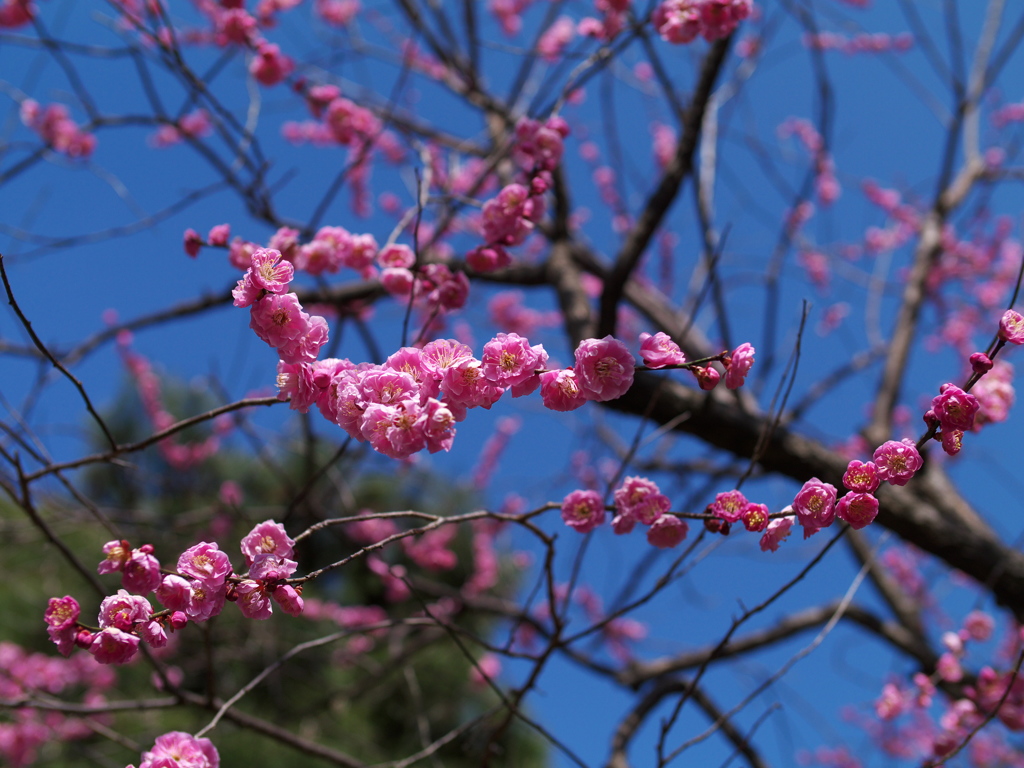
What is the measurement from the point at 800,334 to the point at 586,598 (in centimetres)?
386

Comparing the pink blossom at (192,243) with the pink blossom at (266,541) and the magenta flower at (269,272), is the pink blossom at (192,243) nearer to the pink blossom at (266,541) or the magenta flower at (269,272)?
the magenta flower at (269,272)

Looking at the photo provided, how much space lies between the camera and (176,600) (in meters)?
0.85

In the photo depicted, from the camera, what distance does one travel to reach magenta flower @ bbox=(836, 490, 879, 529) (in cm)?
89

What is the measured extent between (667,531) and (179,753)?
727 mm

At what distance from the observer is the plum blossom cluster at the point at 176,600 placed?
0.84 metres

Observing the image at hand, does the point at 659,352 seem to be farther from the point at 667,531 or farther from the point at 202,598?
the point at 202,598

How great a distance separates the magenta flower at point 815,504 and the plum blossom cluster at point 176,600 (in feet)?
2.10

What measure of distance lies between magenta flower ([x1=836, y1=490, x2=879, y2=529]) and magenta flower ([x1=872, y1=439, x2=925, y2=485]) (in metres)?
0.04

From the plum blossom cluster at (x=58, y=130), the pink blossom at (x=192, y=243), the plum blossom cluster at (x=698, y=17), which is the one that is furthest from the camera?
the plum blossom cluster at (x=58, y=130)

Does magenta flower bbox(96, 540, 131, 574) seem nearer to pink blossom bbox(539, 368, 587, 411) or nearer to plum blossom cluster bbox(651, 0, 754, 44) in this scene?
pink blossom bbox(539, 368, 587, 411)

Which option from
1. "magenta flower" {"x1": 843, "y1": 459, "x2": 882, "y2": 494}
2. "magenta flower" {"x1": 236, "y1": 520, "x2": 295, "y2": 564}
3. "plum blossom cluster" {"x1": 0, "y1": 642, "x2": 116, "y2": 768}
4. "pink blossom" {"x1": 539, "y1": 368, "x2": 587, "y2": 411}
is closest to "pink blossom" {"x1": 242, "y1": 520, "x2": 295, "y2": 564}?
"magenta flower" {"x1": 236, "y1": 520, "x2": 295, "y2": 564}

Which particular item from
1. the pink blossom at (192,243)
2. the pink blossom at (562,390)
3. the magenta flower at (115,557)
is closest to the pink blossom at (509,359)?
the pink blossom at (562,390)

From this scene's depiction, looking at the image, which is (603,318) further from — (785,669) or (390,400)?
(390,400)

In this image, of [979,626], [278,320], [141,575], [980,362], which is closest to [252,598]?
[141,575]
